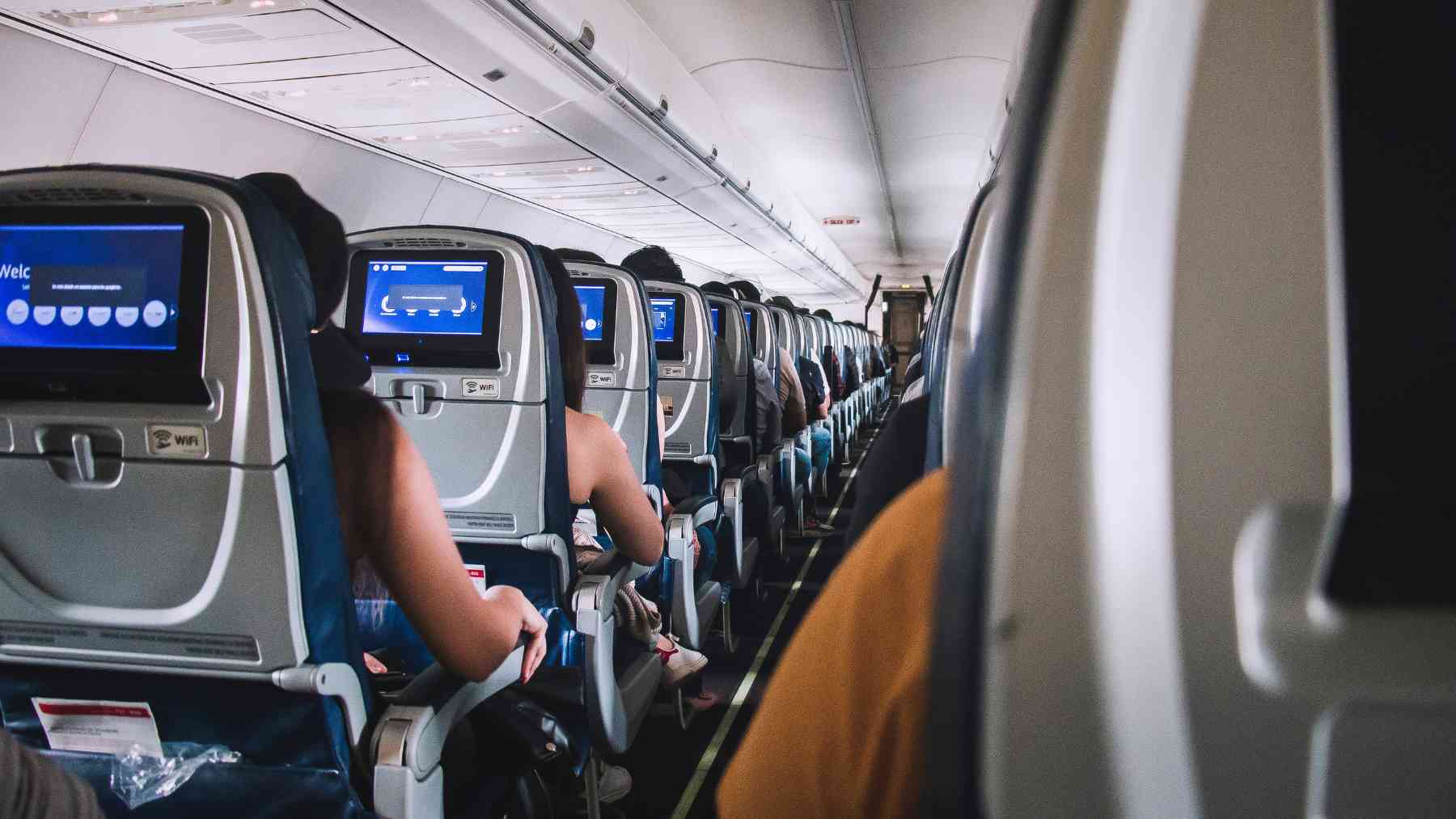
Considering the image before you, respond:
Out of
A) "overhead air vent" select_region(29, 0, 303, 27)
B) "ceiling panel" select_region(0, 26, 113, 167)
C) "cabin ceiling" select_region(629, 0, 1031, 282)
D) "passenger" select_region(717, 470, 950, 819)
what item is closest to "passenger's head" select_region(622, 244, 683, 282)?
"overhead air vent" select_region(29, 0, 303, 27)

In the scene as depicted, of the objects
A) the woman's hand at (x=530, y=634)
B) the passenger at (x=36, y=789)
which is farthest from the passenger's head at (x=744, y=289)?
the passenger at (x=36, y=789)

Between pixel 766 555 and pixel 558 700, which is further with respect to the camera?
pixel 766 555

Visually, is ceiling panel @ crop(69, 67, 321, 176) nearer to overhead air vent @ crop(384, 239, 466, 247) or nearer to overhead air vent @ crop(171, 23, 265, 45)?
overhead air vent @ crop(171, 23, 265, 45)

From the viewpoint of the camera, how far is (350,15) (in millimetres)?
4188

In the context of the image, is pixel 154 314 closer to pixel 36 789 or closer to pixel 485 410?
pixel 36 789

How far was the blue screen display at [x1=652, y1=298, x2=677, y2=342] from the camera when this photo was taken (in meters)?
4.47

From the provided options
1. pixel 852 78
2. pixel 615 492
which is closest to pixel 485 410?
pixel 615 492

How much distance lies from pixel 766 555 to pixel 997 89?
17.5 feet

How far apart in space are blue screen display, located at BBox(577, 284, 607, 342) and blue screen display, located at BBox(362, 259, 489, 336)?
1131 mm

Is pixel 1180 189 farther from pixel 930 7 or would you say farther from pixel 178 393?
pixel 930 7

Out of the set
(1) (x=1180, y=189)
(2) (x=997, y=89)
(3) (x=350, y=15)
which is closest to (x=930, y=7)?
(2) (x=997, y=89)

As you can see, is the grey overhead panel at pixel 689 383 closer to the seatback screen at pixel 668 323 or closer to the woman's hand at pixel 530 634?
the seatback screen at pixel 668 323

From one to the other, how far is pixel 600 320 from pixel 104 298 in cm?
225

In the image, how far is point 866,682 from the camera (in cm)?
62
